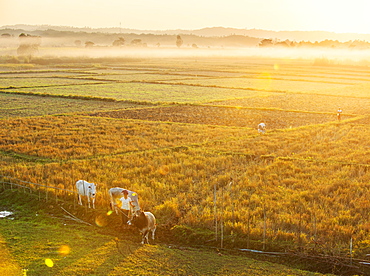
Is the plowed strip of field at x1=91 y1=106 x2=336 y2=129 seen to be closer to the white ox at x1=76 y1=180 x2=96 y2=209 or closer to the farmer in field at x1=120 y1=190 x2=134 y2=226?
the white ox at x1=76 y1=180 x2=96 y2=209

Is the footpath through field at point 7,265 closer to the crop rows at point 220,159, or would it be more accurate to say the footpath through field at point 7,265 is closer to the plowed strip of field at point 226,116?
the crop rows at point 220,159

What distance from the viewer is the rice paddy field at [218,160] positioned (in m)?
12.8

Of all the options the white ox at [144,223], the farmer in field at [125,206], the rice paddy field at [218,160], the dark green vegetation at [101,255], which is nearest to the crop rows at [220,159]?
the rice paddy field at [218,160]

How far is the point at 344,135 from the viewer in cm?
2903

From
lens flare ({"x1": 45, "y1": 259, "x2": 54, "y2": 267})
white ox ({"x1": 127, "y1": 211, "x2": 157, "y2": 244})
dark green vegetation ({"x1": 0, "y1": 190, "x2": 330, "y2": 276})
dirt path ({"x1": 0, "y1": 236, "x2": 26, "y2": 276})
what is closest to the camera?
dirt path ({"x1": 0, "y1": 236, "x2": 26, "y2": 276})

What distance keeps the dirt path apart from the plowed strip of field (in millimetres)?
24531

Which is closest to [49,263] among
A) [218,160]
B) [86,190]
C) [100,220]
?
[100,220]

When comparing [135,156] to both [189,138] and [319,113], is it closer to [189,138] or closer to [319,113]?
[189,138]

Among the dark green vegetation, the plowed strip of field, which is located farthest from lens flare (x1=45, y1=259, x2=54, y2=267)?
the plowed strip of field

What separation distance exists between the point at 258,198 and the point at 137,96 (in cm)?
3793

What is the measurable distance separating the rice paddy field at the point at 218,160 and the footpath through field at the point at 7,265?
13.8 feet

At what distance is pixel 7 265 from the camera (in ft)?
34.1

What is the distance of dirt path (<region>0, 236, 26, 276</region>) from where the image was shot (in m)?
10.0

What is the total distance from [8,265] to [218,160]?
42.5 feet
